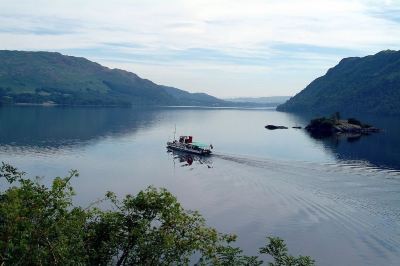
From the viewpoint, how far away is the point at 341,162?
482 feet

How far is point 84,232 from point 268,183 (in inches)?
3264

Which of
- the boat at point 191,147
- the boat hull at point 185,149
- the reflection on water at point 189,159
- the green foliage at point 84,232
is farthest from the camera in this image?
the boat at point 191,147

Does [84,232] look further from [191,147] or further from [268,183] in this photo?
[191,147]

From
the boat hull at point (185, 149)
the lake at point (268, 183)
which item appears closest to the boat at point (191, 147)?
the boat hull at point (185, 149)

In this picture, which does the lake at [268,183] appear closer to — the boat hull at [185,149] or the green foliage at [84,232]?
the boat hull at [185,149]

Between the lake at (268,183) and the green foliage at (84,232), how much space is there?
32413 mm

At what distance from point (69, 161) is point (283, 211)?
78.5m

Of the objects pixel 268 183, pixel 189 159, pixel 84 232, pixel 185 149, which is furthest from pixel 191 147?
pixel 84 232

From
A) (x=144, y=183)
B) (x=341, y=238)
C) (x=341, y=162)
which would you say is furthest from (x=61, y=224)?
(x=341, y=162)

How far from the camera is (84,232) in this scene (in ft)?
107

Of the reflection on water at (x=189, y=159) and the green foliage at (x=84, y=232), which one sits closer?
the green foliage at (x=84, y=232)

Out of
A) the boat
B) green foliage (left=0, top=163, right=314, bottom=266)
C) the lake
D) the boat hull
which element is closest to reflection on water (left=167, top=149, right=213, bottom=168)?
the lake

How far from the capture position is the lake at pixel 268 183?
71625mm

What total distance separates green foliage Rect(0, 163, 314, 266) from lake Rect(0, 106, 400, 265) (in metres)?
32.4
